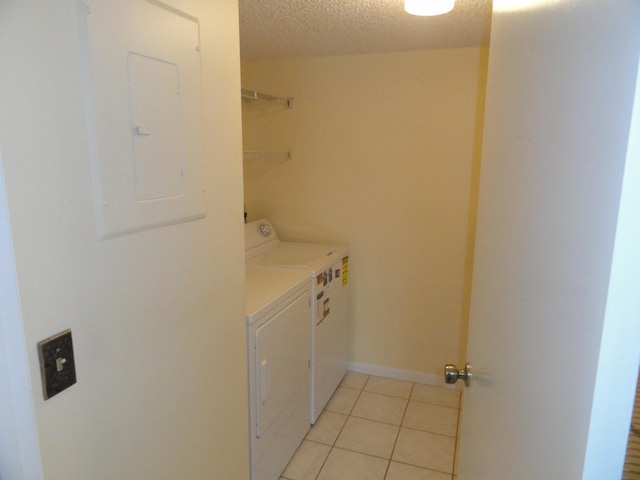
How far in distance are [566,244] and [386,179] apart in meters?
2.52

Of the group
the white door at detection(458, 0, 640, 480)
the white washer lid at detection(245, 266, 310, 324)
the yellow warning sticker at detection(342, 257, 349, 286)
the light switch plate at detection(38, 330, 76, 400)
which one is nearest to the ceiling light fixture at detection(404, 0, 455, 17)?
the white door at detection(458, 0, 640, 480)

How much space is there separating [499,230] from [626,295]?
0.50 metres

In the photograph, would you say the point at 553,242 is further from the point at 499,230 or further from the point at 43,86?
the point at 43,86

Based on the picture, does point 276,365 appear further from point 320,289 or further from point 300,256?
point 300,256

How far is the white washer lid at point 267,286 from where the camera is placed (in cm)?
177

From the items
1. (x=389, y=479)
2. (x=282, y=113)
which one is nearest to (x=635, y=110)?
(x=389, y=479)

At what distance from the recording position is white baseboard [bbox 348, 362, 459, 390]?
3.04m

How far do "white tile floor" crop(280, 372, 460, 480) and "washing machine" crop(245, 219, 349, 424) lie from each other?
0.14 metres

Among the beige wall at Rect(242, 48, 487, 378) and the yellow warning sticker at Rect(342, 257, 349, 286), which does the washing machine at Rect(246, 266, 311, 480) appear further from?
the beige wall at Rect(242, 48, 487, 378)

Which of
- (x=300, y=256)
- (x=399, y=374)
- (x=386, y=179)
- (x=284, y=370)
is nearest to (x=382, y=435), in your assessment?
(x=399, y=374)

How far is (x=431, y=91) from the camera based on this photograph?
275cm

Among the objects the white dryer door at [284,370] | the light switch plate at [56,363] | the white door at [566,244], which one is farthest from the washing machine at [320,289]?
the white door at [566,244]

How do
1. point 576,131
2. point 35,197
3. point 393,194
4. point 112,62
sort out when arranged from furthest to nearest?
point 393,194 < point 112,62 < point 35,197 < point 576,131

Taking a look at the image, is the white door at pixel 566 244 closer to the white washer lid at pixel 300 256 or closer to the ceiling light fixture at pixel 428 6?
the ceiling light fixture at pixel 428 6
